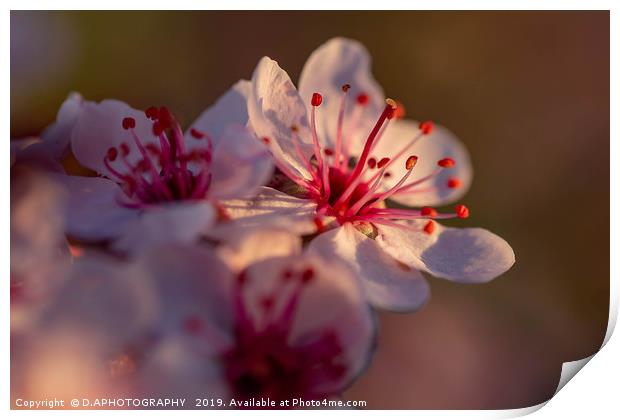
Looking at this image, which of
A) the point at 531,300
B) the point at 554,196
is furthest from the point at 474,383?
the point at 554,196

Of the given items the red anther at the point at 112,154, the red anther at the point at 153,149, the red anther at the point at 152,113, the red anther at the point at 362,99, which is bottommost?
the red anther at the point at 112,154

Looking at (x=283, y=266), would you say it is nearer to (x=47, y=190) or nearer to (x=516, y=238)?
(x=47, y=190)

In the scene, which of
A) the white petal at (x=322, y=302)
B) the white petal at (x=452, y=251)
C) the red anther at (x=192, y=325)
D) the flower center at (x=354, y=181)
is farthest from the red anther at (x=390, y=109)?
the red anther at (x=192, y=325)

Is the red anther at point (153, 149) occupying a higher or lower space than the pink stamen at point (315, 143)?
lower

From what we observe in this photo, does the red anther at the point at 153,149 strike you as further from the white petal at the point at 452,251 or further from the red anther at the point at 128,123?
the white petal at the point at 452,251

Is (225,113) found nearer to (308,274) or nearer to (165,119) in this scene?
(165,119)
